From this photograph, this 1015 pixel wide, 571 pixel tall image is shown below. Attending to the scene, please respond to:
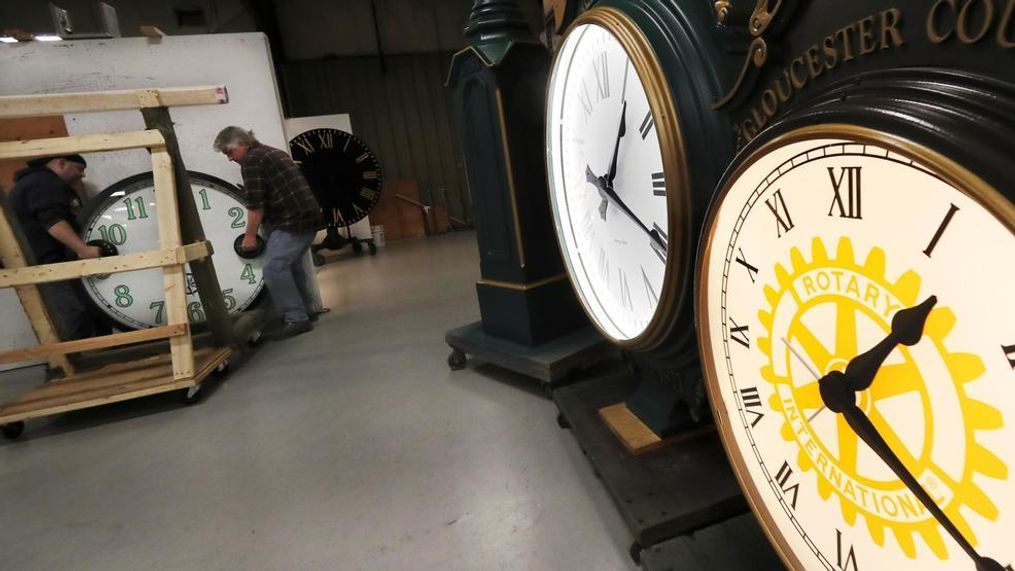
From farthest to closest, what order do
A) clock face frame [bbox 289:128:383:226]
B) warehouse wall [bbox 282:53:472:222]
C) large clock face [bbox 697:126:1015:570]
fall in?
1. warehouse wall [bbox 282:53:472:222]
2. clock face frame [bbox 289:128:383:226]
3. large clock face [bbox 697:126:1015:570]

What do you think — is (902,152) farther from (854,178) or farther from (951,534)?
(951,534)

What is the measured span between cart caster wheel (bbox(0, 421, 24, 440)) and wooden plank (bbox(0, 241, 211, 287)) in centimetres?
58

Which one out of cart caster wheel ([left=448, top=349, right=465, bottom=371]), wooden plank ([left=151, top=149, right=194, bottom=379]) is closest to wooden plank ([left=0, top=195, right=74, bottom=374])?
wooden plank ([left=151, top=149, right=194, bottom=379])

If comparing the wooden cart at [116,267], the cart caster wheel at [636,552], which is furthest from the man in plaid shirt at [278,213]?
the cart caster wheel at [636,552]

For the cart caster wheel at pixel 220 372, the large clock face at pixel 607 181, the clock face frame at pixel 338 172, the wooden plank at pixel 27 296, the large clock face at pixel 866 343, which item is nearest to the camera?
the large clock face at pixel 866 343

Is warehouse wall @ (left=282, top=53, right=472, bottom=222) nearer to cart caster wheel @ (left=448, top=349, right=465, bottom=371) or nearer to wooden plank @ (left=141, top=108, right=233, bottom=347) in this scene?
wooden plank @ (left=141, top=108, right=233, bottom=347)

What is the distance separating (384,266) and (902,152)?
4779 mm

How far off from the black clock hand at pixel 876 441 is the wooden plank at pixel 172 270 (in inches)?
91.7

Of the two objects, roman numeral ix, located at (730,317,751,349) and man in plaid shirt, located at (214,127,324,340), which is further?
man in plaid shirt, located at (214,127,324,340)

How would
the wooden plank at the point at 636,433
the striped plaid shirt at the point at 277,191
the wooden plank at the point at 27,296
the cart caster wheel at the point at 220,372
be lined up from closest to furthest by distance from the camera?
the wooden plank at the point at 636,433
the wooden plank at the point at 27,296
the cart caster wheel at the point at 220,372
the striped plaid shirt at the point at 277,191

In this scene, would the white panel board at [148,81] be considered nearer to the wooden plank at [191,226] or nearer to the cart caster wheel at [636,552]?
the wooden plank at [191,226]

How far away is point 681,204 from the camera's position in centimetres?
79

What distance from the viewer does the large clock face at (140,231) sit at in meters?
2.59

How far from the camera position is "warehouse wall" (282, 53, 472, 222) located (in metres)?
6.96
